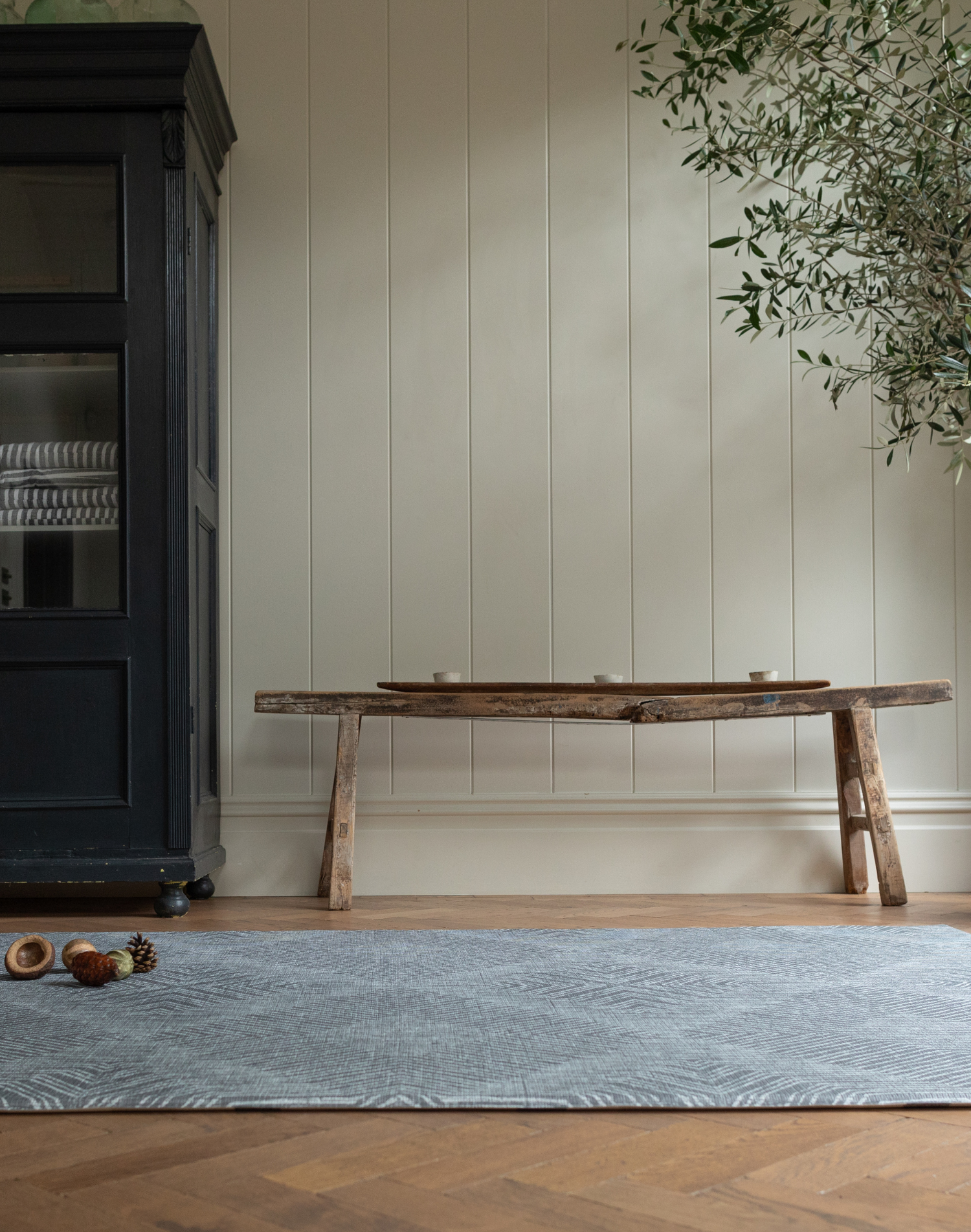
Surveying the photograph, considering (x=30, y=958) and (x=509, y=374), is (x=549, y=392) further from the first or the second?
(x=30, y=958)

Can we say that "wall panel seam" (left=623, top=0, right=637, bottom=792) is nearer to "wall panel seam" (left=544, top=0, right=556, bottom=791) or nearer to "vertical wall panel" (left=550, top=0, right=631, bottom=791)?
"vertical wall panel" (left=550, top=0, right=631, bottom=791)

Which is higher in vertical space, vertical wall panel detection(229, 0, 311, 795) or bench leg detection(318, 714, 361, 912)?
vertical wall panel detection(229, 0, 311, 795)

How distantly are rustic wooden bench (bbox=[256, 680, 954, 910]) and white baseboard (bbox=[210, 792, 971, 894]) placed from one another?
0.67 feet

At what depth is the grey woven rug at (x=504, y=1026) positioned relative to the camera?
108 cm

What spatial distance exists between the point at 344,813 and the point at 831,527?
1415 millimetres

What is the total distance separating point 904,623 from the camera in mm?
2654

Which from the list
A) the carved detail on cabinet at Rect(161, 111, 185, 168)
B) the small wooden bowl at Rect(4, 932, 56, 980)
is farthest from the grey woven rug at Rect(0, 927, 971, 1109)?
the carved detail on cabinet at Rect(161, 111, 185, 168)

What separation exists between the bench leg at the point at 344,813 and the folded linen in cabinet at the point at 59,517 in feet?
2.19

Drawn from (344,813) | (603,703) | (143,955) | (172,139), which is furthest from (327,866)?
(172,139)

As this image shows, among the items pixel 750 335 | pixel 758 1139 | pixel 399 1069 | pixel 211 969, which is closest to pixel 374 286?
pixel 750 335

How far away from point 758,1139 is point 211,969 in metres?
0.93

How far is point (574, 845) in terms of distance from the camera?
2555 millimetres

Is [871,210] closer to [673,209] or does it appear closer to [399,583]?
[673,209]

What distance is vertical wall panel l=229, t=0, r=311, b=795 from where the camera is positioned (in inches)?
102
